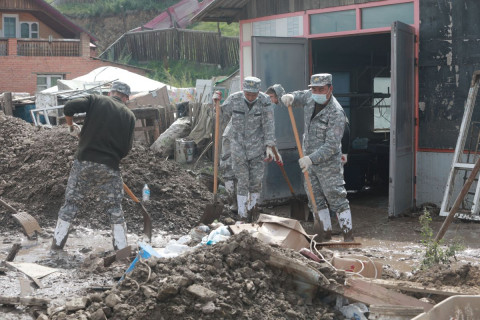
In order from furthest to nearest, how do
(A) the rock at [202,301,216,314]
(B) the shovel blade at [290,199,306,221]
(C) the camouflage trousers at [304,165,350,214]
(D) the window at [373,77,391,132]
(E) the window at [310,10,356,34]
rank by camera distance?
1. (D) the window at [373,77,391,132]
2. (E) the window at [310,10,356,34]
3. (B) the shovel blade at [290,199,306,221]
4. (C) the camouflage trousers at [304,165,350,214]
5. (A) the rock at [202,301,216,314]

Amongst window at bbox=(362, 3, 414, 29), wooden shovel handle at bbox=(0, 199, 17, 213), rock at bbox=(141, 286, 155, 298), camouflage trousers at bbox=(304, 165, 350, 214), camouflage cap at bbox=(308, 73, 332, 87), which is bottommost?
rock at bbox=(141, 286, 155, 298)

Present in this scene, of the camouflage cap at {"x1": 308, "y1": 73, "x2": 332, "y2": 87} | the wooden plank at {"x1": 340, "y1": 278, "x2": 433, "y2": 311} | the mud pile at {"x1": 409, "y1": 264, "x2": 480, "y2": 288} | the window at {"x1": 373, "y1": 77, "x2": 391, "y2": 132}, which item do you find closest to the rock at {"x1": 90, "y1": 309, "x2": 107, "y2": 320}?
the wooden plank at {"x1": 340, "y1": 278, "x2": 433, "y2": 311}

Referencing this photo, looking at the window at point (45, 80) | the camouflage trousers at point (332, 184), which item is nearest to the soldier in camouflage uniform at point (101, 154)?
the camouflage trousers at point (332, 184)

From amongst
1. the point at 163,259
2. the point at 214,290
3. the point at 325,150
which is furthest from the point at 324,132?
the point at 214,290

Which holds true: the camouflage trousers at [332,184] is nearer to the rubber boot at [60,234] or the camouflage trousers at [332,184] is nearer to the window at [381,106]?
the rubber boot at [60,234]

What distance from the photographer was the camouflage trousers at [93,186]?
7.70 m

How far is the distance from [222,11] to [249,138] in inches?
136

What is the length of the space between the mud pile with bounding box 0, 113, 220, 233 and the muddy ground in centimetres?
2

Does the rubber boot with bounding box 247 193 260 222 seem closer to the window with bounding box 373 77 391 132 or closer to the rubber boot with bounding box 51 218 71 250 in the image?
the rubber boot with bounding box 51 218 71 250

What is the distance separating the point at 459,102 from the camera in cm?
1003

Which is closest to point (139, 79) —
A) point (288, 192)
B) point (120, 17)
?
point (288, 192)

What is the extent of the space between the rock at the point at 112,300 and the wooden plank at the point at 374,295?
5.90 feet

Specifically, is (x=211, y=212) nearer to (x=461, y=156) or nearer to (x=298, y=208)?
(x=298, y=208)

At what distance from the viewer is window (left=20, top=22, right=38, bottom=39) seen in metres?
34.7
